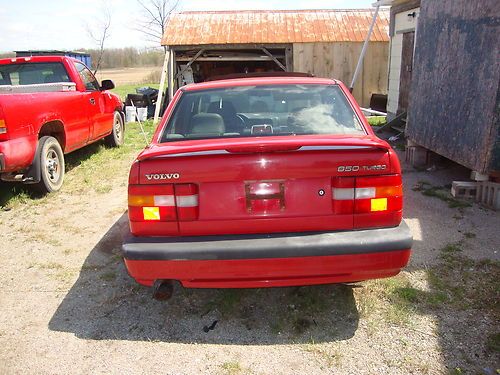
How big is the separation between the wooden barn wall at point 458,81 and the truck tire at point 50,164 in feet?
17.9

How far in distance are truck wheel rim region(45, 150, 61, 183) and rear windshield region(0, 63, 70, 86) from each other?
5.94 ft

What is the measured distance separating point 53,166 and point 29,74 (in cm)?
211

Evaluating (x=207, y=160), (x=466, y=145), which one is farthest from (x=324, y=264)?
(x=466, y=145)

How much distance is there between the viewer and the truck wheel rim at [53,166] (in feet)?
19.9

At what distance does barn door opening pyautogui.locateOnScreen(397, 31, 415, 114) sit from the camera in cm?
998

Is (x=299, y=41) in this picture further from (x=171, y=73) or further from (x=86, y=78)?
(x=86, y=78)

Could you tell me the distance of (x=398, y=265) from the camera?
2686mm

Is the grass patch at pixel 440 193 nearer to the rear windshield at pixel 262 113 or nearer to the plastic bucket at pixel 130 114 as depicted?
the rear windshield at pixel 262 113

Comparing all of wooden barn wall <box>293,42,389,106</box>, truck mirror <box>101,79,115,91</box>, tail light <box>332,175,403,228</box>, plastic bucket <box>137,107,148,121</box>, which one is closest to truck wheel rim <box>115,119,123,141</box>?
truck mirror <box>101,79,115,91</box>

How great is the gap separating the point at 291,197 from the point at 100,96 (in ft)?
21.5

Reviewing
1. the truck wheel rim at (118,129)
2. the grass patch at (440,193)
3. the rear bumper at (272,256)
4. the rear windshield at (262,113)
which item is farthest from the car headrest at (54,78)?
the grass patch at (440,193)

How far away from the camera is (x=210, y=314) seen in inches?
124

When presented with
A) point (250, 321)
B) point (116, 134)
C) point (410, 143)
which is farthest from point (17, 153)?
point (410, 143)

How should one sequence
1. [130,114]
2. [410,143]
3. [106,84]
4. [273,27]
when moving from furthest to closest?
[273,27]
[130,114]
[106,84]
[410,143]
